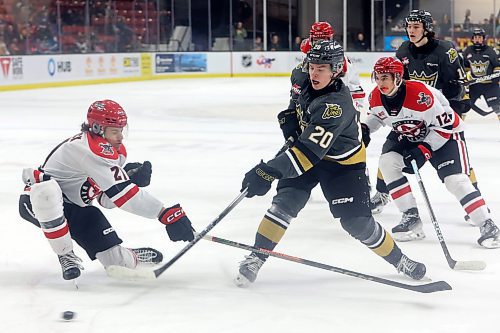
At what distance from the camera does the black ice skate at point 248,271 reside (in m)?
3.09

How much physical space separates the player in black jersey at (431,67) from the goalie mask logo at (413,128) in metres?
0.68

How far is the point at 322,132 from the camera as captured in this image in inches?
113

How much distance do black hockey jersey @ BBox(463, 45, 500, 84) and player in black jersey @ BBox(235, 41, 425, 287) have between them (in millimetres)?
5090

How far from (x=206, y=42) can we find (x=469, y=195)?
14.6 metres

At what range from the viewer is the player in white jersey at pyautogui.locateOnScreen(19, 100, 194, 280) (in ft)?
9.55

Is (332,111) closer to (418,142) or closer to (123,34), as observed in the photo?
(418,142)

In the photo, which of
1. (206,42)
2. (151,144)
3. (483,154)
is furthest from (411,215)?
(206,42)

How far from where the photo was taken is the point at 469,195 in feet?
12.3

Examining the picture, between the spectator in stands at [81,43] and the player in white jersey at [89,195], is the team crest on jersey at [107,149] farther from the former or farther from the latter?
the spectator in stands at [81,43]

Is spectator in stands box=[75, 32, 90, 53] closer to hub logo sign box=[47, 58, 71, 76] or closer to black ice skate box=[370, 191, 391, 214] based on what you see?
hub logo sign box=[47, 58, 71, 76]

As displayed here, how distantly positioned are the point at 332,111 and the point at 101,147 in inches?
32.1

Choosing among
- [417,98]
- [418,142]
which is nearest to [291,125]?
[417,98]

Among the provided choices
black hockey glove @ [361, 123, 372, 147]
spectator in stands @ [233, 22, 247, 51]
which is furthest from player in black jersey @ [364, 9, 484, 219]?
spectator in stands @ [233, 22, 247, 51]

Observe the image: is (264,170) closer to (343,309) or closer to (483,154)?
(343,309)
